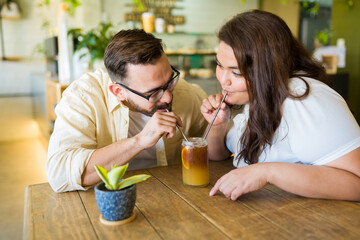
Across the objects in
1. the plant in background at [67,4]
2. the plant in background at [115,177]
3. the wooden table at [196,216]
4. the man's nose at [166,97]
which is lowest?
the wooden table at [196,216]

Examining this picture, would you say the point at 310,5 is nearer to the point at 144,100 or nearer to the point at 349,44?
the point at 349,44

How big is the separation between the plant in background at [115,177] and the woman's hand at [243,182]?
28 centimetres

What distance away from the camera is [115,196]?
90 centimetres

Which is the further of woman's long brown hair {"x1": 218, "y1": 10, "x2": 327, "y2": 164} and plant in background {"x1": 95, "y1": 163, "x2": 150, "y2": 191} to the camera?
woman's long brown hair {"x1": 218, "y1": 10, "x2": 327, "y2": 164}

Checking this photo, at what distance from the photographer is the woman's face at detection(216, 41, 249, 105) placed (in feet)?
3.90

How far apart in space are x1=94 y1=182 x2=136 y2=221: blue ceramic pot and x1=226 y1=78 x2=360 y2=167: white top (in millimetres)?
571

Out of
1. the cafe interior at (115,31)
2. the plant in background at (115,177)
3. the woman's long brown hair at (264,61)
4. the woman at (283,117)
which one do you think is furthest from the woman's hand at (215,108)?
the cafe interior at (115,31)

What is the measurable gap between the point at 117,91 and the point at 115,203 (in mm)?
704

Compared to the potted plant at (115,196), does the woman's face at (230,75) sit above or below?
above

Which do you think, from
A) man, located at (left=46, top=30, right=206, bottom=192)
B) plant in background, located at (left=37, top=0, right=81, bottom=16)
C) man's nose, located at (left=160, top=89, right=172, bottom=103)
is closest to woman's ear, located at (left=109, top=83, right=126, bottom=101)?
man, located at (left=46, top=30, right=206, bottom=192)

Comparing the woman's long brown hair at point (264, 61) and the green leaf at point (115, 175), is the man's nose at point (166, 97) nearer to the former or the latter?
the woman's long brown hair at point (264, 61)

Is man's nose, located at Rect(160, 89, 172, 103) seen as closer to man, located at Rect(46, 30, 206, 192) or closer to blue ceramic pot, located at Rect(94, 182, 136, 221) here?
man, located at Rect(46, 30, 206, 192)

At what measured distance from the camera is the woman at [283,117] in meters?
1.03

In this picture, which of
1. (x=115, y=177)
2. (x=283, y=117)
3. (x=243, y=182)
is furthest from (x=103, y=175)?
(x=283, y=117)
